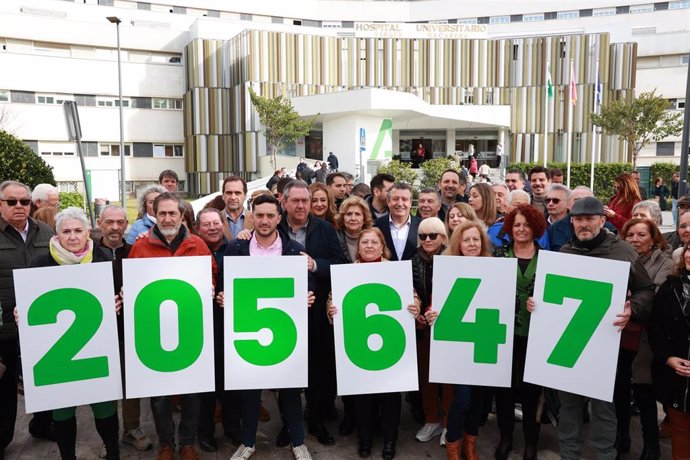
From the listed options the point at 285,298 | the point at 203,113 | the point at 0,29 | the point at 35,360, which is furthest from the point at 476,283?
the point at 0,29

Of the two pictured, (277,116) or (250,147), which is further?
(250,147)

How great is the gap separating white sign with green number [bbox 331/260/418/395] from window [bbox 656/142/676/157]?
155 feet

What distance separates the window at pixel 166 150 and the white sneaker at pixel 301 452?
39.4 meters

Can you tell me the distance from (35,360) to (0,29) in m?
40.2

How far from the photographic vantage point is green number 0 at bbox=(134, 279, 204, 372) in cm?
375

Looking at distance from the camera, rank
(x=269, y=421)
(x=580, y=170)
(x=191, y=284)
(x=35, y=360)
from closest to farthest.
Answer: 1. (x=35, y=360)
2. (x=191, y=284)
3. (x=269, y=421)
4. (x=580, y=170)

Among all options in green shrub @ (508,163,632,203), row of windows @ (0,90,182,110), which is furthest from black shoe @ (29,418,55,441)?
row of windows @ (0,90,182,110)

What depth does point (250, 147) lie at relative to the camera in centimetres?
3566

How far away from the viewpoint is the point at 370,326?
3.95m

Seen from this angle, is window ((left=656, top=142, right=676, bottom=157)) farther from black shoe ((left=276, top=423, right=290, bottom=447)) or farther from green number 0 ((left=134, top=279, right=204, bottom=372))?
green number 0 ((left=134, top=279, right=204, bottom=372))

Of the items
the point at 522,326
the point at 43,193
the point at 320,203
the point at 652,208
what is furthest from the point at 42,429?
the point at 652,208

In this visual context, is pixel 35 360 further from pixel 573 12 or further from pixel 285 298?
pixel 573 12

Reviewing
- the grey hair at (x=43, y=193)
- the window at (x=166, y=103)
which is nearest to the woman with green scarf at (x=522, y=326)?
the grey hair at (x=43, y=193)

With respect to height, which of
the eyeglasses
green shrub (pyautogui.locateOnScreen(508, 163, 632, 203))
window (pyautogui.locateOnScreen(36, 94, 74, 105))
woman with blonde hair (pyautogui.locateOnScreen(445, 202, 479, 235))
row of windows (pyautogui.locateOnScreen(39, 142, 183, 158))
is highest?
window (pyautogui.locateOnScreen(36, 94, 74, 105))
